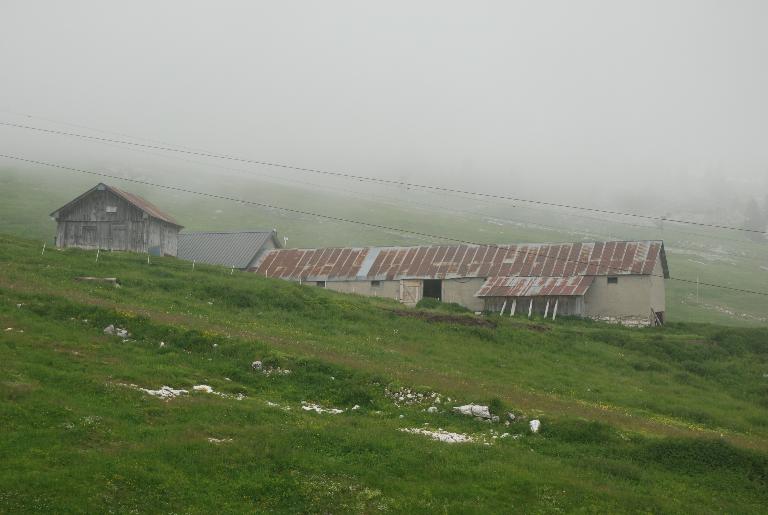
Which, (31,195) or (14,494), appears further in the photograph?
(31,195)

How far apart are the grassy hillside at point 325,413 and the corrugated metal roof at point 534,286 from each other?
1515 centimetres

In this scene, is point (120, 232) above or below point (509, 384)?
above

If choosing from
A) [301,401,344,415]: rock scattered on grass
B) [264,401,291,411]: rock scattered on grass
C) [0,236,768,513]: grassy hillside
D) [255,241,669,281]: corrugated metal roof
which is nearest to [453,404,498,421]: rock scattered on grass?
[0,236,768,513]: grassy hillside

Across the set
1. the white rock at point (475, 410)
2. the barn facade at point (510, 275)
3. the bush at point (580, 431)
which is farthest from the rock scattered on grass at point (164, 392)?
the barn facade at point (510, 275)

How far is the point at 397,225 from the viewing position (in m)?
154

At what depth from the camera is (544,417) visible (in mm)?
24906

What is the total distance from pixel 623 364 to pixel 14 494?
105ft

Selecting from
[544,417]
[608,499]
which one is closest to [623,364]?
[544,417]

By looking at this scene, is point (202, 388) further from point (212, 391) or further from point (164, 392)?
point (164, 392)

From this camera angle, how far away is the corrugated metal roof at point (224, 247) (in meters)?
72.3

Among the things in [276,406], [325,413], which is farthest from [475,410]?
[276,406]

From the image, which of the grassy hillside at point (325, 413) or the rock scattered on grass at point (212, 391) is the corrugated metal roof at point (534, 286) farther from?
the rock scattered on grass at point (212, 391)

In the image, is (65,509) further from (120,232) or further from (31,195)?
(31,195)

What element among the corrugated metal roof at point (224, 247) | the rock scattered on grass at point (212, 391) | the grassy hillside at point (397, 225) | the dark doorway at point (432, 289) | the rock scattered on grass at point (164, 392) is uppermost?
the grassy hillside at point (397, 225)
